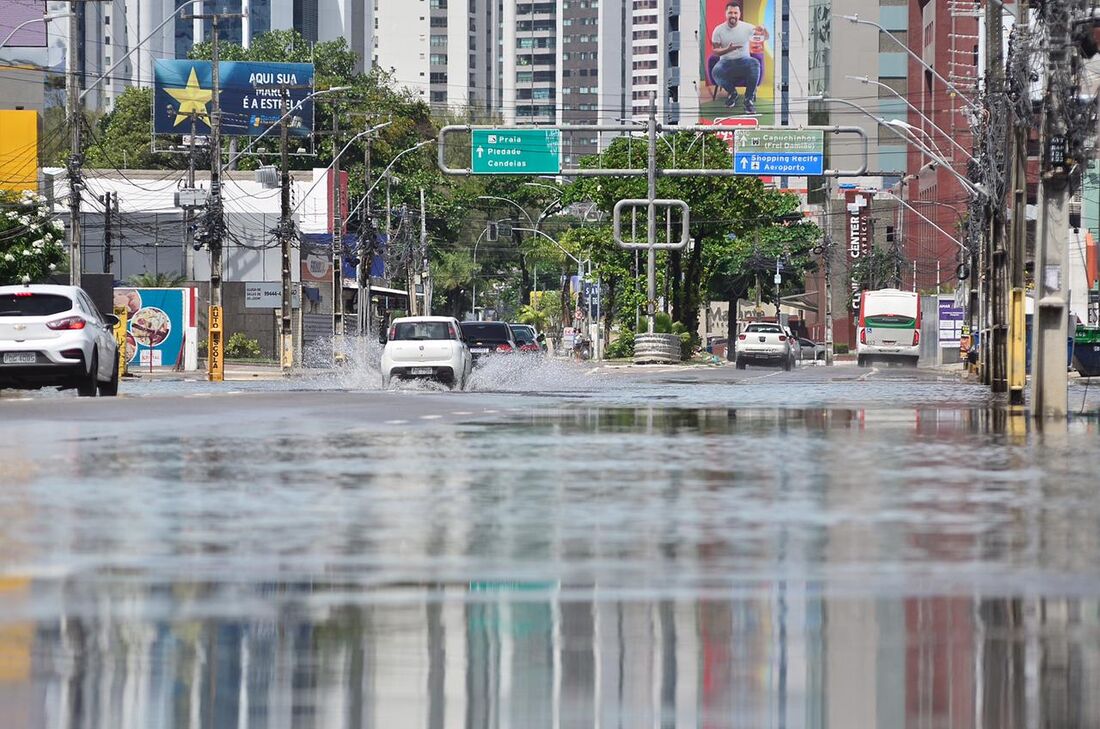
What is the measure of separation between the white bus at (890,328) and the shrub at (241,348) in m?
27.1

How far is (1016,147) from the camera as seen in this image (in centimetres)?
4066

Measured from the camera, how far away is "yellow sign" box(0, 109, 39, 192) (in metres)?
87.1

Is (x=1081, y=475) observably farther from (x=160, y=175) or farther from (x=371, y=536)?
(x=160, y=175)

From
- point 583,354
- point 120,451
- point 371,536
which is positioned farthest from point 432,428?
point 583,354

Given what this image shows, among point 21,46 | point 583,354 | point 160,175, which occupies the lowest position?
point 583,354

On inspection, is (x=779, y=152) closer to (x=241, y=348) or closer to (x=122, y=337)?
(x=241, y=348)

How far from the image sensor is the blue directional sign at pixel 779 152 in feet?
253

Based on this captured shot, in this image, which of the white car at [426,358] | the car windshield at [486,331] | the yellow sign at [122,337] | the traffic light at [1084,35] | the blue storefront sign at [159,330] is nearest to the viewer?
the traffic light at [1084,35]

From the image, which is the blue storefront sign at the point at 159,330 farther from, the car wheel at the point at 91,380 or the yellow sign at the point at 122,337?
the car wheel at the point at 91,380

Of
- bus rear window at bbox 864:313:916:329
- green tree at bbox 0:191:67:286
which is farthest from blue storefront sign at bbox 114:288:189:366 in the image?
bus rear window at bbox 864:313:916:329

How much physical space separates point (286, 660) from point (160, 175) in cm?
10163

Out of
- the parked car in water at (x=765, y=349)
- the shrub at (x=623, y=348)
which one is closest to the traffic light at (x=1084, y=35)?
the parked car in water at (x=765, y=349)

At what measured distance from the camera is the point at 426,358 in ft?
140

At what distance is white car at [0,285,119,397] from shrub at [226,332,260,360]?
2167 inches
